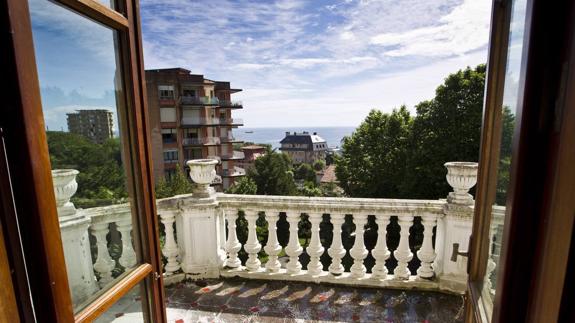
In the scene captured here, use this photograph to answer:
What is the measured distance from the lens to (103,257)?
1270 mm

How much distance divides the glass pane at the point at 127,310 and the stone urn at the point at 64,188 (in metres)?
0.47

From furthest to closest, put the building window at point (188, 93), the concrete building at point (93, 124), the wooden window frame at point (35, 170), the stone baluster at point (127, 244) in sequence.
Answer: the building window at point (188, 93), the stone baluster at point (127, 244), the concrete building at point (93, 124), the wooden window frame at point (35, 170)

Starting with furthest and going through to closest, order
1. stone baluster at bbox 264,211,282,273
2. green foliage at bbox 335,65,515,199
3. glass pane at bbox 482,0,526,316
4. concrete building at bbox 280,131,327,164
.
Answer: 1. concrete building at bbox 280,131,327,164
2. green foliage at bbox 335,65,515,199
3. stone baluster at bbox 264,211,282,273
4. glass pane at bbox 482,0,526,316

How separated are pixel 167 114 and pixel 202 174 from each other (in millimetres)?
29184

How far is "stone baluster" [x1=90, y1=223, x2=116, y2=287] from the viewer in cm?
121

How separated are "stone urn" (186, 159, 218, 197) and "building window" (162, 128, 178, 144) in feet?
94.3

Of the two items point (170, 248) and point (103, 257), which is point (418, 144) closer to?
point (170, 248)

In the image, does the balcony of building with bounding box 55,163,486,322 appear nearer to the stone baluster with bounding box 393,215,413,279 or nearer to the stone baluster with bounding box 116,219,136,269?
the stone baluster with bounding box 393,215,413,279

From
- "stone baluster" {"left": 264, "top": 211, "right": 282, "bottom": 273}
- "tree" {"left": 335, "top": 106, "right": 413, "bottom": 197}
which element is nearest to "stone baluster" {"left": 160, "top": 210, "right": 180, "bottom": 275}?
"stone baluster" {"left": 264, "top": 211, "right": 282, "bottom": 273}

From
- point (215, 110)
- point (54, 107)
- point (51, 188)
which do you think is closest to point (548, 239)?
point (51, 188)

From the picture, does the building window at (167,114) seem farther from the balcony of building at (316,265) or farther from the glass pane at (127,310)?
the glass pane at (127,310)

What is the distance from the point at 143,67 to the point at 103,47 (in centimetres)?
21

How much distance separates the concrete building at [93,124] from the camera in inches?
43.1

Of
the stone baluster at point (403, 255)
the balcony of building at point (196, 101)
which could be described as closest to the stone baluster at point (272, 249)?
the stone baluster at point (403, 255)
